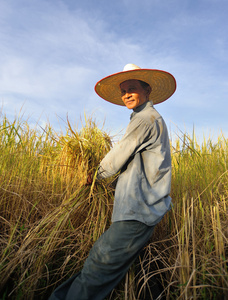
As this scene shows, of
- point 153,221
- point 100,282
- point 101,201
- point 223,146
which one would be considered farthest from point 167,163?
point 223,146

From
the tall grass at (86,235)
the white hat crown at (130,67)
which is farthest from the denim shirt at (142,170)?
the white hat crown at (130,67)

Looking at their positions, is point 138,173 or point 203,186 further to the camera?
point 203,186

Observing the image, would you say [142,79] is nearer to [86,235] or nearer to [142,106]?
[142,106]

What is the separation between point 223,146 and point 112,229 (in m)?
2.87

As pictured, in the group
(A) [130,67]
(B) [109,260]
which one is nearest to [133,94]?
(A) [130,67]

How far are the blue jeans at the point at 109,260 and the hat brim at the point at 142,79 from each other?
1162mm

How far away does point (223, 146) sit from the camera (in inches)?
152

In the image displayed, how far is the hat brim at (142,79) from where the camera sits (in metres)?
2.02

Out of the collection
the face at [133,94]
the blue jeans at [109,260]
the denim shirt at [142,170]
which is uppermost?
the face at [133,94]

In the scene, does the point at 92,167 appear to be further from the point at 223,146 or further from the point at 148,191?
the point at 223,146

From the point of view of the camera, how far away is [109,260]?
61.5 inches

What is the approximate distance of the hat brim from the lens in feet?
6.63

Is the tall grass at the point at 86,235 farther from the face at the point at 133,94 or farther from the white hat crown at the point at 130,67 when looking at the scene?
the white hat crown at the point at 130,67

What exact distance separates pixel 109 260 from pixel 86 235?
1.76 ft
